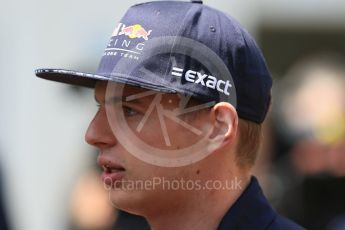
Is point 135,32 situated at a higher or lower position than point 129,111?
higher

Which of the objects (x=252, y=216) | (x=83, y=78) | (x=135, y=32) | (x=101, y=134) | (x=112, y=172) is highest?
(x=135, y=32)

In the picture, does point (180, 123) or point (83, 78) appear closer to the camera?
point (180, 123)

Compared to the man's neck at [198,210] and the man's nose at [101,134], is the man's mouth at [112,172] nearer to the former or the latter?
the man's nose at [101,134]

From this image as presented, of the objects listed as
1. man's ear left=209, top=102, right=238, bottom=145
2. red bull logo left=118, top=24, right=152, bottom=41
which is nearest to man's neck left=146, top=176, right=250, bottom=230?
man's ear left=209, top=102, right=238, bottom=145

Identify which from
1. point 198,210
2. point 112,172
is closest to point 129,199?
point 112,172

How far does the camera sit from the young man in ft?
10.3

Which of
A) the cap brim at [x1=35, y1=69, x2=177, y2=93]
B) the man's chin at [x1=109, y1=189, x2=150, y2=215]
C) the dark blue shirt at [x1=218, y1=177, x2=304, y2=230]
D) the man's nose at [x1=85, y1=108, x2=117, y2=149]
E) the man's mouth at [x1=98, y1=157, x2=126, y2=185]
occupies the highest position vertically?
the cap brim at [x1=35, y1=69, x2=177, y2=93]

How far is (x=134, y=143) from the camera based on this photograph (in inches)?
124

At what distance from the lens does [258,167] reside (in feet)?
20.3

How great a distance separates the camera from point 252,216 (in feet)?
10.3

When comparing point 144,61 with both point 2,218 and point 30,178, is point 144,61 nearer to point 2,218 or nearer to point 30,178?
point 2,218

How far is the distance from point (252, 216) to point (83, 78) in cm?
70

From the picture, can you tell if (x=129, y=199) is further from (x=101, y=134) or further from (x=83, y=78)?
(x=83, y=78)

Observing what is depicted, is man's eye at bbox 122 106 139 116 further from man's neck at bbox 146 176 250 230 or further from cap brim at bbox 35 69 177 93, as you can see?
man's neck at bbox 146 176 250 230
